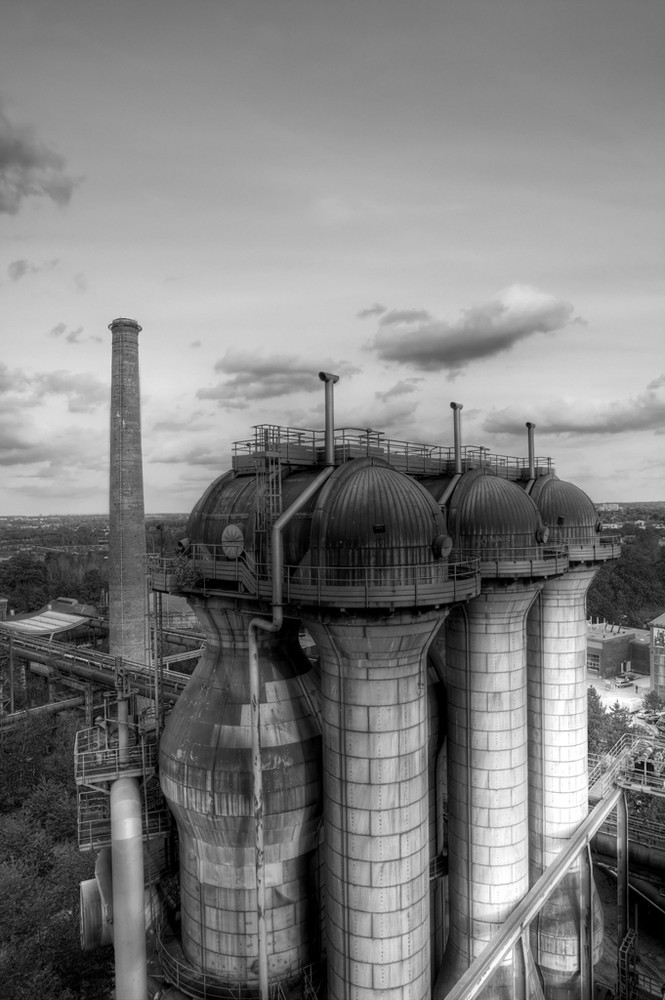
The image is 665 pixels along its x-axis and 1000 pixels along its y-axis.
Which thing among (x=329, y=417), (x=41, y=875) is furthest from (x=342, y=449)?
(x=41, y=875)

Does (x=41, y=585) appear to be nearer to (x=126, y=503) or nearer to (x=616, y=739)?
(x=126, y=503)

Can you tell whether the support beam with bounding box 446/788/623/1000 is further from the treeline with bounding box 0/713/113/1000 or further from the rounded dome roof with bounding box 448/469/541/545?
the treeline with bounding box 0/713/113/1000

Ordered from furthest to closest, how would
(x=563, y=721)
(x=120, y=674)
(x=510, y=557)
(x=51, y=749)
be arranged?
1. (x=51, y=749)
2. (x=563, y=721)
3. (x=120, y=674)
4. (x=510, y=557)

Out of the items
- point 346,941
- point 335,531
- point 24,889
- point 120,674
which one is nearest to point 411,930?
point 346,941

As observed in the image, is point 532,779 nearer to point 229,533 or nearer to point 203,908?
point 203,908

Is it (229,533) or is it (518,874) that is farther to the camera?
(518,874)

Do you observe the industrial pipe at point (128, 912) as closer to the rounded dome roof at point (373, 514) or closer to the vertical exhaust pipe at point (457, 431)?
the rounded dome roof at point (373, 514)
